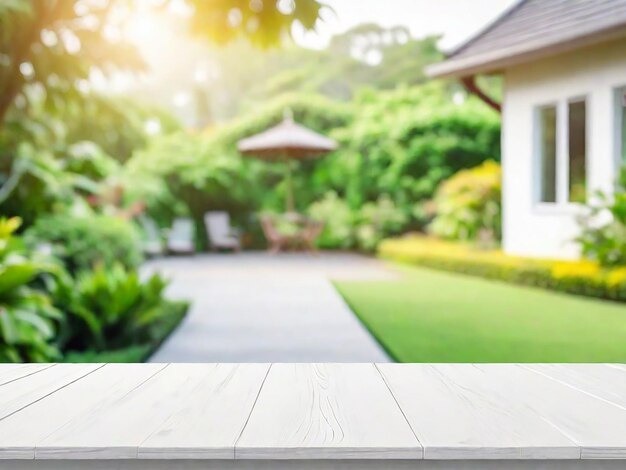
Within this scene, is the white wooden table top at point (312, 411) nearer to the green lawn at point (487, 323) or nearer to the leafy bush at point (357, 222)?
the green lawn at point (487, 323)

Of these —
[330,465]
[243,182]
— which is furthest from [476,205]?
[330,465]

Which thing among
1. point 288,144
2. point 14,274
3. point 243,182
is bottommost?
point 14,274

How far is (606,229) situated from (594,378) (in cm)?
444

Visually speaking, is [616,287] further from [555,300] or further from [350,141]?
[350,141]

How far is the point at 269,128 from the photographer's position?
12.2 m

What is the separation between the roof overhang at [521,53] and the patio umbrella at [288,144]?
143 inches

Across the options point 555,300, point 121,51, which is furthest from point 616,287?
point 121,51

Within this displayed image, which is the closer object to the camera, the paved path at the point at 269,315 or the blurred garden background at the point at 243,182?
the paved path at the point at 269,315

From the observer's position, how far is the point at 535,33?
641cm

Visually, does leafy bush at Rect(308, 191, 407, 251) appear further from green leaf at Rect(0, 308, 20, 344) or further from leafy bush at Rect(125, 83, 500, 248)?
green leaf at Rect(0, 308, 20, 344)

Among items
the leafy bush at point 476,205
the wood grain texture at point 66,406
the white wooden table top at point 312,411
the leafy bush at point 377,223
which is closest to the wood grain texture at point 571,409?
the white wooden table top at point 312,411

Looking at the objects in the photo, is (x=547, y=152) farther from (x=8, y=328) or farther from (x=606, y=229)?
(x=8, y=328)

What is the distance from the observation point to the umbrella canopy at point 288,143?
35.8ft

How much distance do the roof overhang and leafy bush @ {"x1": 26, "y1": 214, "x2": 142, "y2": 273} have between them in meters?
3.34
